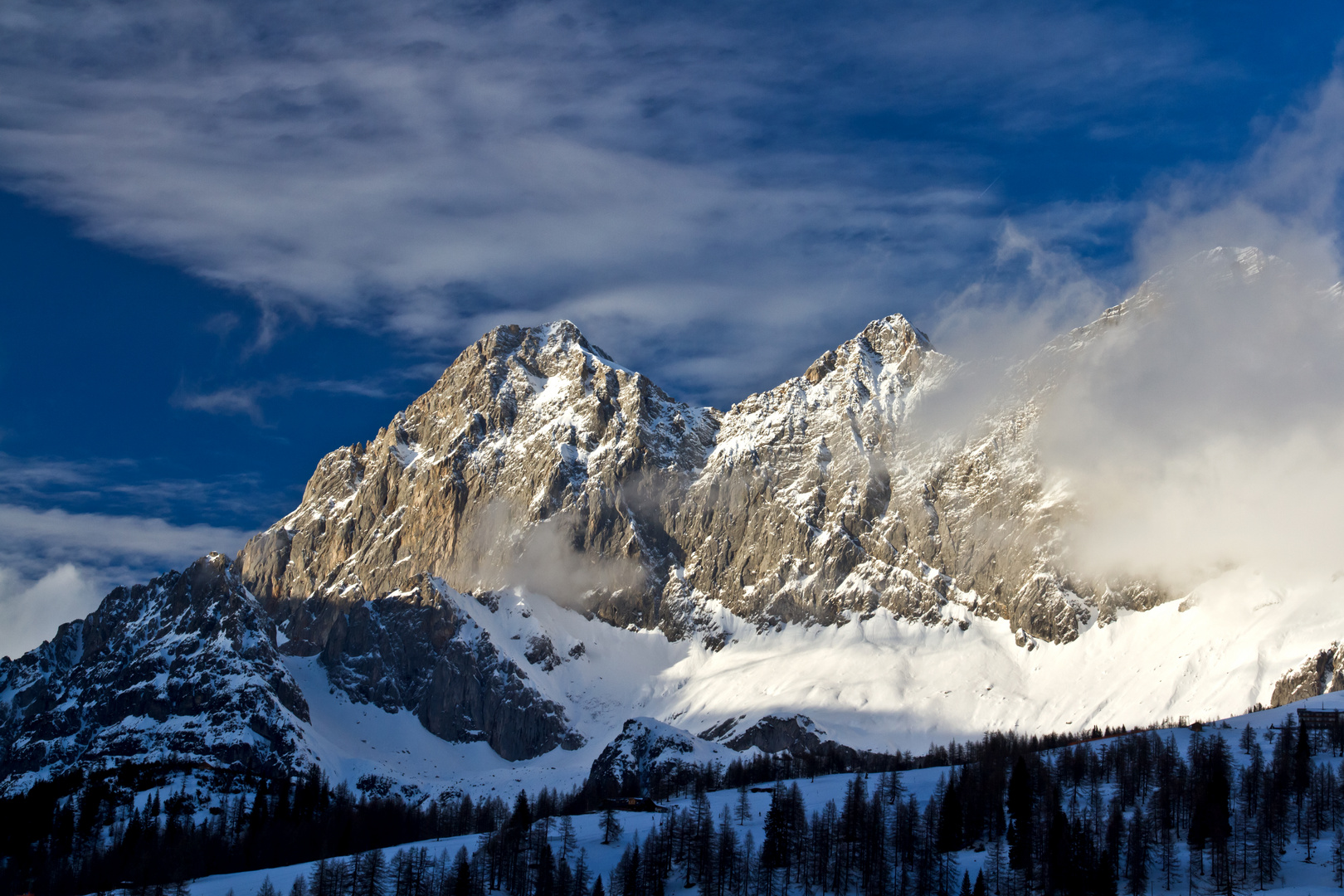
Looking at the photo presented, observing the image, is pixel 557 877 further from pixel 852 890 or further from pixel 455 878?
pixel 852 890

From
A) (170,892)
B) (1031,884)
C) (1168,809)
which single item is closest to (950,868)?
(1031,884)

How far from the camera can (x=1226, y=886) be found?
559ft

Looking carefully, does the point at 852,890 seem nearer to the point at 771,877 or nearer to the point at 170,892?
the point at 771,877

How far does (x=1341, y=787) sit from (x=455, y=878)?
11274cm

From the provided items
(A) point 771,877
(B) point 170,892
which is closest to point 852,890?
(A) point 771,877

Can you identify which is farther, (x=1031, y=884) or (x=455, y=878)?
(x=455, y=878)

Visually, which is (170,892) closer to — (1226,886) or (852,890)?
(852,890)

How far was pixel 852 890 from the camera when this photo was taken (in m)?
189

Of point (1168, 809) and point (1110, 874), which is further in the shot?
point (1168, 809)

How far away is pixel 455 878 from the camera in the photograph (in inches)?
7721

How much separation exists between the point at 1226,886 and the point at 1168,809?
26430mm

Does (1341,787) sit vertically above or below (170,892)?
above

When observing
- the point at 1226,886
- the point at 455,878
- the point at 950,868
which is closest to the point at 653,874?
the point at 455,878

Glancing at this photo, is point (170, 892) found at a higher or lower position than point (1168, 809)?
lower
